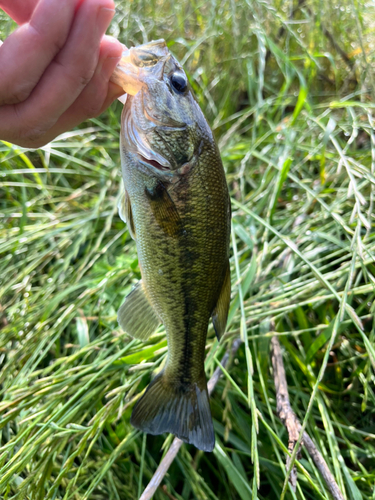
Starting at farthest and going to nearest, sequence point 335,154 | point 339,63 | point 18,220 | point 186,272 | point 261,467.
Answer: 1. point 339,63
2. point 18,220
3. point 335,154
4. point 261,467
5. point 186,272

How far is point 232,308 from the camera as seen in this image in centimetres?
137

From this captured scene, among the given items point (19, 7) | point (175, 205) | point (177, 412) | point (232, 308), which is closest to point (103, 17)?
point (19, 7)

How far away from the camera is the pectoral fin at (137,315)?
3.83 feet

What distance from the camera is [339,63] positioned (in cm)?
262

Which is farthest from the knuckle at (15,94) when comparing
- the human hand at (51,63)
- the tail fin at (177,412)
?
the tail fin at (177,412)

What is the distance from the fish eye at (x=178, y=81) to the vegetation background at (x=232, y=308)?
593 mm

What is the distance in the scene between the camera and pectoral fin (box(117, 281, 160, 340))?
45.9 inches

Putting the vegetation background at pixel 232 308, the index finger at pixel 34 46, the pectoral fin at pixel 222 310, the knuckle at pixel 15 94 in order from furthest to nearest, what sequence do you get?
the vegetation background at pixel 232 308 → the pectoral fin at pixel 222 310 → the knuckle at pixel 15 94 → the index finger at pixel 34 46

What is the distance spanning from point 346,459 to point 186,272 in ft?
3.37

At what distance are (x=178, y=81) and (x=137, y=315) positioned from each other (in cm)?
69

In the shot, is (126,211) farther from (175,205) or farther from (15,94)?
(15,94)

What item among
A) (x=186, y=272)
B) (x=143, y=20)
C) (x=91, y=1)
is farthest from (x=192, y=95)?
(x=143, y=20)

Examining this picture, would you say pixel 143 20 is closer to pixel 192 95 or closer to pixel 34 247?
pixel 34 247

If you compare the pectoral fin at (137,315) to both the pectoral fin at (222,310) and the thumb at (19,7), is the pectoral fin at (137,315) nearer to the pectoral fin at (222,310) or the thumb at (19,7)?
the pectoral fin at (222,310)
